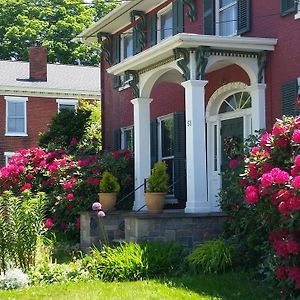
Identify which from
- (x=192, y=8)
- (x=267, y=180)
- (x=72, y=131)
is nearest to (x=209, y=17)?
(x=192, y=8)

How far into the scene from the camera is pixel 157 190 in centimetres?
1265

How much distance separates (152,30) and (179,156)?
3.88m

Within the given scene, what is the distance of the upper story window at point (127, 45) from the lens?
63.4ft

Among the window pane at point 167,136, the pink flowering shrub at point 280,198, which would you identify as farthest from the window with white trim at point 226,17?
the pink flowering shrub at point 280,198

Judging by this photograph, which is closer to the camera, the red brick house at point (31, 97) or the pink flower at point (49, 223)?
the pink flower at point (49, 223)

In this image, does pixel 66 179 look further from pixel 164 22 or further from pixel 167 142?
pixel 164 22

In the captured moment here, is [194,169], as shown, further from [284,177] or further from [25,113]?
[25,113]

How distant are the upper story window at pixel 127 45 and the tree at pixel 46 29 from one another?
20.7 metres

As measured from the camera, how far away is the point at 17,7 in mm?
42062

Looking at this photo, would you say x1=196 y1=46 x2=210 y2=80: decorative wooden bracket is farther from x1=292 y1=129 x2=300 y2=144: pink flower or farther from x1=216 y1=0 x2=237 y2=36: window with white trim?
x1=292 y1=129 x2=300 y2=144: pink flower

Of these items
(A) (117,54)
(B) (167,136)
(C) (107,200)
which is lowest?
(C) (107,200)

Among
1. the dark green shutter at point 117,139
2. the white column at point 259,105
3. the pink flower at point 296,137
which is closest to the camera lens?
the pink flower at point 296,137

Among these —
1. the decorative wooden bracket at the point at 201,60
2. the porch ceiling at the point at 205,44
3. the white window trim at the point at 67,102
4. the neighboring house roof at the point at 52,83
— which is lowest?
the decorative wooden bracket at the point at 201,60

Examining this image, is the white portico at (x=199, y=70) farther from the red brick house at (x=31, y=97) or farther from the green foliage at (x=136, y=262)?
the red brick house at (x=31, y=97)
